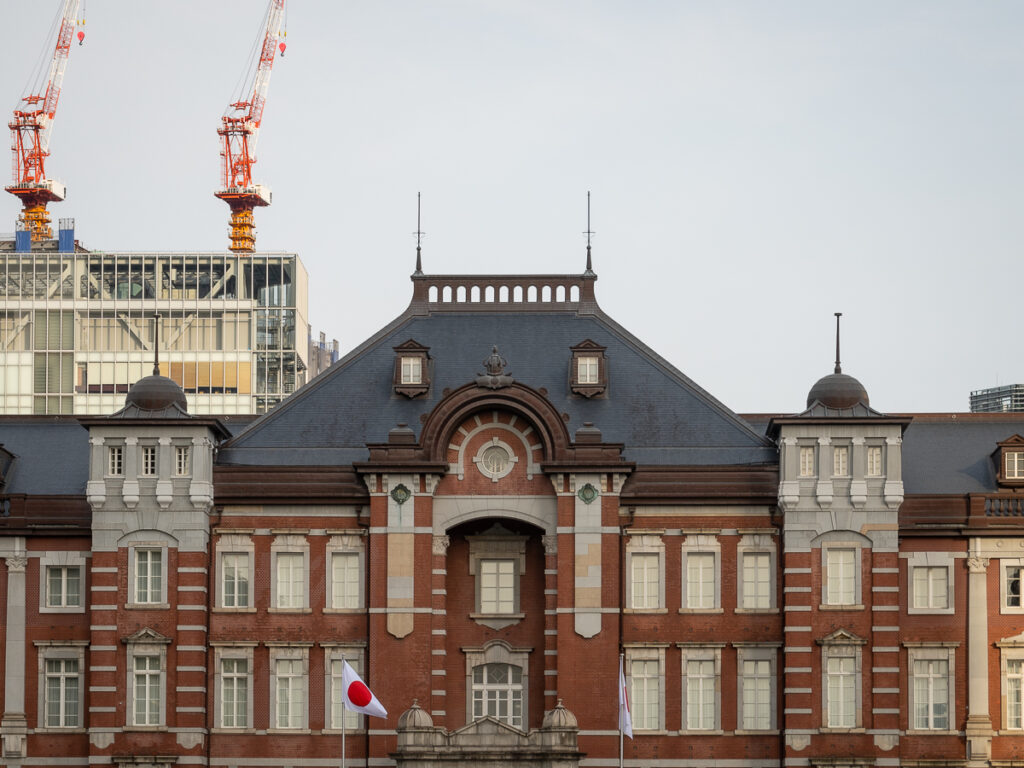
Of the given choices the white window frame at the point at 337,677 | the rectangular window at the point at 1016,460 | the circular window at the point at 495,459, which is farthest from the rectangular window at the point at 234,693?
the rectangular window at the point at 1016,460

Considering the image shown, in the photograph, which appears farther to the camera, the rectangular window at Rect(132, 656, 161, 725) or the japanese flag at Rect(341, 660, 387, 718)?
the rectangular window at Rect(132, 656, 161, 725)

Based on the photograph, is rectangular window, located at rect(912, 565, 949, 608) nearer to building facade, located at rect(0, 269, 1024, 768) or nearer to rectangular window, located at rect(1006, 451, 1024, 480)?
building facade, located at rect(0, 269, 1024, 768)

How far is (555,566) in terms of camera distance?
8206 cm

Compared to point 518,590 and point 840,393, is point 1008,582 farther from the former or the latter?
point 518,590

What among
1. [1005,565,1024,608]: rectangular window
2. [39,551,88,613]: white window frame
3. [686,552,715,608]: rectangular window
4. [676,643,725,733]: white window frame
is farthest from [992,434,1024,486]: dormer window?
[39,551,88,613]: white window frame

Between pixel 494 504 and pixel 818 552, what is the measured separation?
38.4 feet

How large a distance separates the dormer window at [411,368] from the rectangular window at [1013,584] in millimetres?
22345

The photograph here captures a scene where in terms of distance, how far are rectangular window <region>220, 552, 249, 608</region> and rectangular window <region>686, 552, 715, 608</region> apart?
52.5ft

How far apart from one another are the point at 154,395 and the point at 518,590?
15.0m

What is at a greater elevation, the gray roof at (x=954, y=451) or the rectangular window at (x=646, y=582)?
the gray roof at (x=954, y=451)

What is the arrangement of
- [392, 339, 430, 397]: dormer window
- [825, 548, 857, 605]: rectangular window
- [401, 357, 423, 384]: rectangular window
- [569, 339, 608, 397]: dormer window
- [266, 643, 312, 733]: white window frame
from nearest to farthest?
1. [825, 548, 857, 605]: rectangular window
2. [266, 643, 312, 733]: white window frame
3. [569, 339, 608, 397]: dormer window
4. [392, 339, 430, 397]: dormer window
5. [401, 357, 423, 384]: rectangular window

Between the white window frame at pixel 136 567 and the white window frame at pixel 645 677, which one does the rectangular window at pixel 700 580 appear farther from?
the white window frame at pixel 136 567

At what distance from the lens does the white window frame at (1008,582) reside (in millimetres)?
82438

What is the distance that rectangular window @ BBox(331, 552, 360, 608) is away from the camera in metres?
82.8
